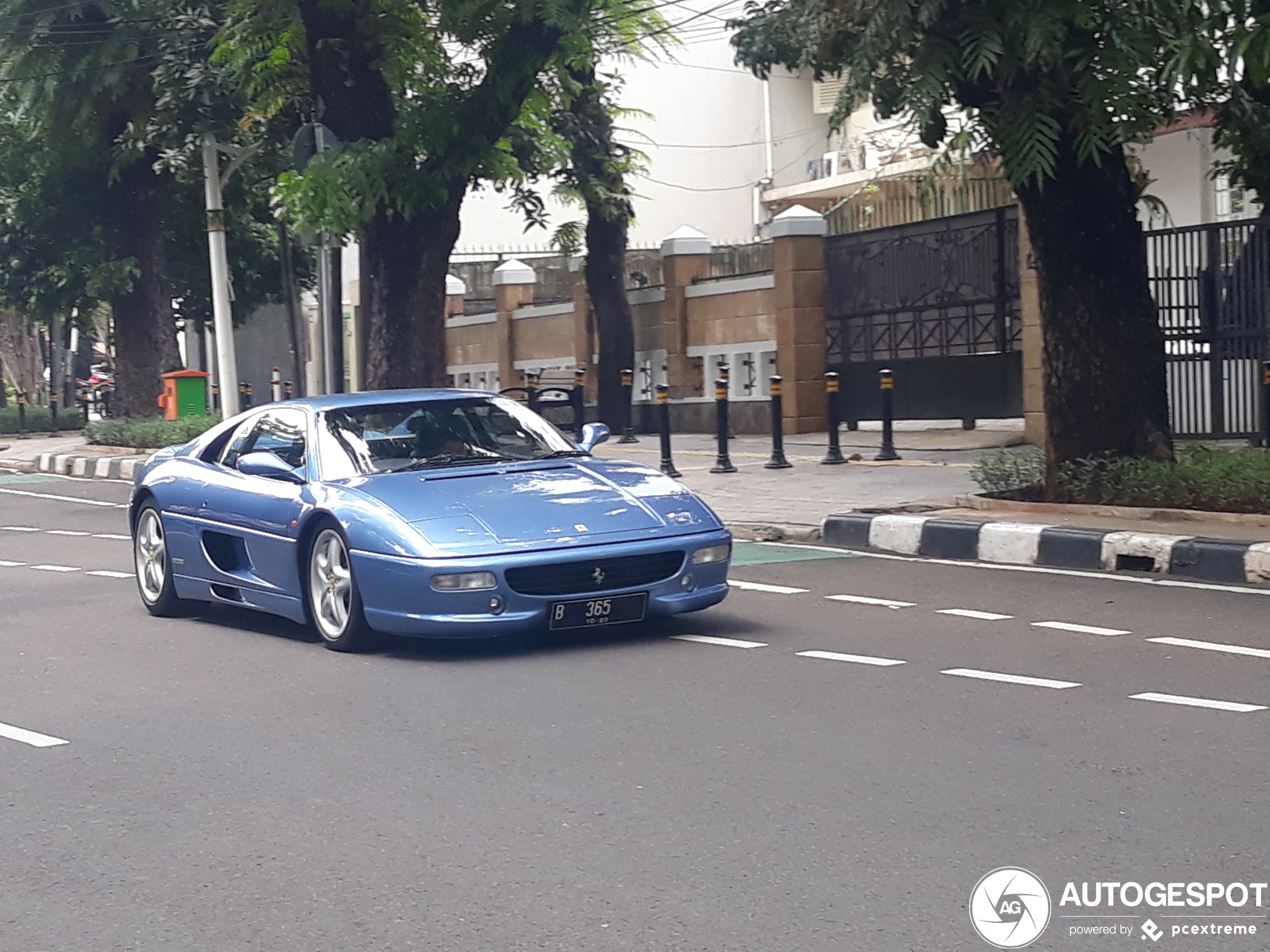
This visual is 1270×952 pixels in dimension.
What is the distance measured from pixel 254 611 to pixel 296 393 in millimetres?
13251

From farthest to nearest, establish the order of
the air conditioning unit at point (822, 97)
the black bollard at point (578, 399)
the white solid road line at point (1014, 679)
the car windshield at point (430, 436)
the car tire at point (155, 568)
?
the air conditioning unit at point (822, 97)
the black bollard at point (578, 399)
the car tire at point (155, 568)
the car windshield at point (430, 436)
the white solid road line at point (1014, 679)

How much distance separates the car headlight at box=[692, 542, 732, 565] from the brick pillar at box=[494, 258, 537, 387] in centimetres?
2239

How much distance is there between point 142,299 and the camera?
1129 inches

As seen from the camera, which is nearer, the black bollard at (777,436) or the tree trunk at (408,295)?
the black bollard at (777,436)

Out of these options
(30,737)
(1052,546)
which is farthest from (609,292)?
(30,737)

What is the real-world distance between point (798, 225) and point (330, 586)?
50.9ft

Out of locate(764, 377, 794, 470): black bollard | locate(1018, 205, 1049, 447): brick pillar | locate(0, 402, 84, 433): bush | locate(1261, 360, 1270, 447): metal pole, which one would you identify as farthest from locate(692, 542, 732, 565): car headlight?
locate(0, 402, 84, 433): bush

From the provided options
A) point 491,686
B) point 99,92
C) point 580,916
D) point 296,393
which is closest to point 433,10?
point 296,393

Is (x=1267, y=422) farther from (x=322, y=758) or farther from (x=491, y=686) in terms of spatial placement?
(x=322, y=758)

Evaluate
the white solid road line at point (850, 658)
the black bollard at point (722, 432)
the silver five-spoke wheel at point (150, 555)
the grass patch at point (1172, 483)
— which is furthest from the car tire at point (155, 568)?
the black bollard at point (722, 432)

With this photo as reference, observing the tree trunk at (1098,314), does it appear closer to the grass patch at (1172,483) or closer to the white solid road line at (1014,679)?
the grass patch at (1172,483)

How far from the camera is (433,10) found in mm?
19344

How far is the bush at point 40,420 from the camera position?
35469 millimetres

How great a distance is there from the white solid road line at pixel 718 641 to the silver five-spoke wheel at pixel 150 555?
3.19 meters
